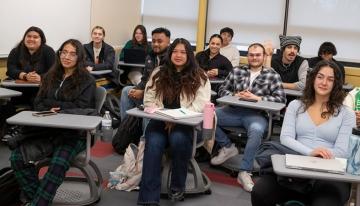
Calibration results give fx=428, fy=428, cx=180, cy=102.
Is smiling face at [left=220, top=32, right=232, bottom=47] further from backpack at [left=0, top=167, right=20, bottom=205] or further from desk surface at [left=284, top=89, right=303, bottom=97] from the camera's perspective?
backpack at [left=0, top=167, right=20, bottom=205]

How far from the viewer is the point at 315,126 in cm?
253

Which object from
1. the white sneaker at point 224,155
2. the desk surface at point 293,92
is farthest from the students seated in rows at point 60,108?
the desk surface at point 293,92

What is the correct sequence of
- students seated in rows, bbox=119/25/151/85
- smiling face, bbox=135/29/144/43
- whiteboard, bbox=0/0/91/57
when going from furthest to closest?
smiling face, bbox=135/29/144/43
students seated in rows, bbox=119/25/151/85
whiteboard, bbox=0/0/91/57

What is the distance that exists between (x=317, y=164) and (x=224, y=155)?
1871 mm

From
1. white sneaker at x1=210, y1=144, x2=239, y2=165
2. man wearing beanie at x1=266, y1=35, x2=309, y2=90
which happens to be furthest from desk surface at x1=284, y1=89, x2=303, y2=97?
white sneaker at x1=210, y1=144, x2=239, y2=165

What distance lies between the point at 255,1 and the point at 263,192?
16.3ft

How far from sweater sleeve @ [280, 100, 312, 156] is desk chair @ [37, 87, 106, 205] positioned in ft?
4.02

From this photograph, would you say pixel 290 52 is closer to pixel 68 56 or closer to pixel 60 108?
pixel 68 56

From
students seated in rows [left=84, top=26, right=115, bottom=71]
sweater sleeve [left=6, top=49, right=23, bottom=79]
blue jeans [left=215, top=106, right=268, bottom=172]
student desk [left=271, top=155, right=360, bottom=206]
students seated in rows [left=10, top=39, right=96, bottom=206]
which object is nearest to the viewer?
student desk [left=271, top=155, right=360, bottom=206]

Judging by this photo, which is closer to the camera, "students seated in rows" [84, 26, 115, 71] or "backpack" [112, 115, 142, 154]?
"backpack" [112, 115, 142, 154]

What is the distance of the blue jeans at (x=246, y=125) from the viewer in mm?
3547

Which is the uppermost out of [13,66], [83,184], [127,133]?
[13,66]

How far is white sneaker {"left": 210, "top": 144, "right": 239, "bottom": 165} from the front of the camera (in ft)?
12.7

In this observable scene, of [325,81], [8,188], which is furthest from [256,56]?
[8,188]
